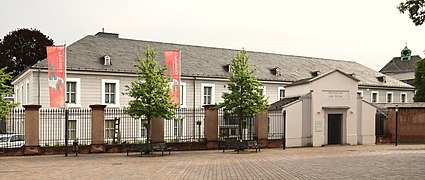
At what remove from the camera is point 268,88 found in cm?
4372

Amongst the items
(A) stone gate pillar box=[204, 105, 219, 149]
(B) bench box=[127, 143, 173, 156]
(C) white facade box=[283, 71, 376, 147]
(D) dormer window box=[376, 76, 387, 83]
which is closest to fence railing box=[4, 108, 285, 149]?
(A) stone gate pillar box=[204, 105, 219, 149]

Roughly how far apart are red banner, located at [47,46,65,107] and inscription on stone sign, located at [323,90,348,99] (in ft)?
56.3

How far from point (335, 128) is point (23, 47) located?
35.7 m

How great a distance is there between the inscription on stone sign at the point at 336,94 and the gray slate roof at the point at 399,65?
Result: 68.0m

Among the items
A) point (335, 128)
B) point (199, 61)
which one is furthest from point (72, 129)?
point (335, 128)

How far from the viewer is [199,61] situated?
42.4 meters

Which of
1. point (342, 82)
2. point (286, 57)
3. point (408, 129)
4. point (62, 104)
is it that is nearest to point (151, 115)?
point (62, 104)

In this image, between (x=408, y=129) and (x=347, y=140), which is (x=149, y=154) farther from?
(x=408, y=129)

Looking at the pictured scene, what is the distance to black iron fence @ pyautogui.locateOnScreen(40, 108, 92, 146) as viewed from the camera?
30148mm

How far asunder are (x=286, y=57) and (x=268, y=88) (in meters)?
8.50

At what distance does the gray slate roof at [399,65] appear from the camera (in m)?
95.0

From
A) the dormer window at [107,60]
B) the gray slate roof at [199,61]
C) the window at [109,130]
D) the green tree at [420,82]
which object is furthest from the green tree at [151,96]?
the green tree at [420,82]

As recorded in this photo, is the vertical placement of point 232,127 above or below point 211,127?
below

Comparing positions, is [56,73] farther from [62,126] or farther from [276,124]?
[276,124]
